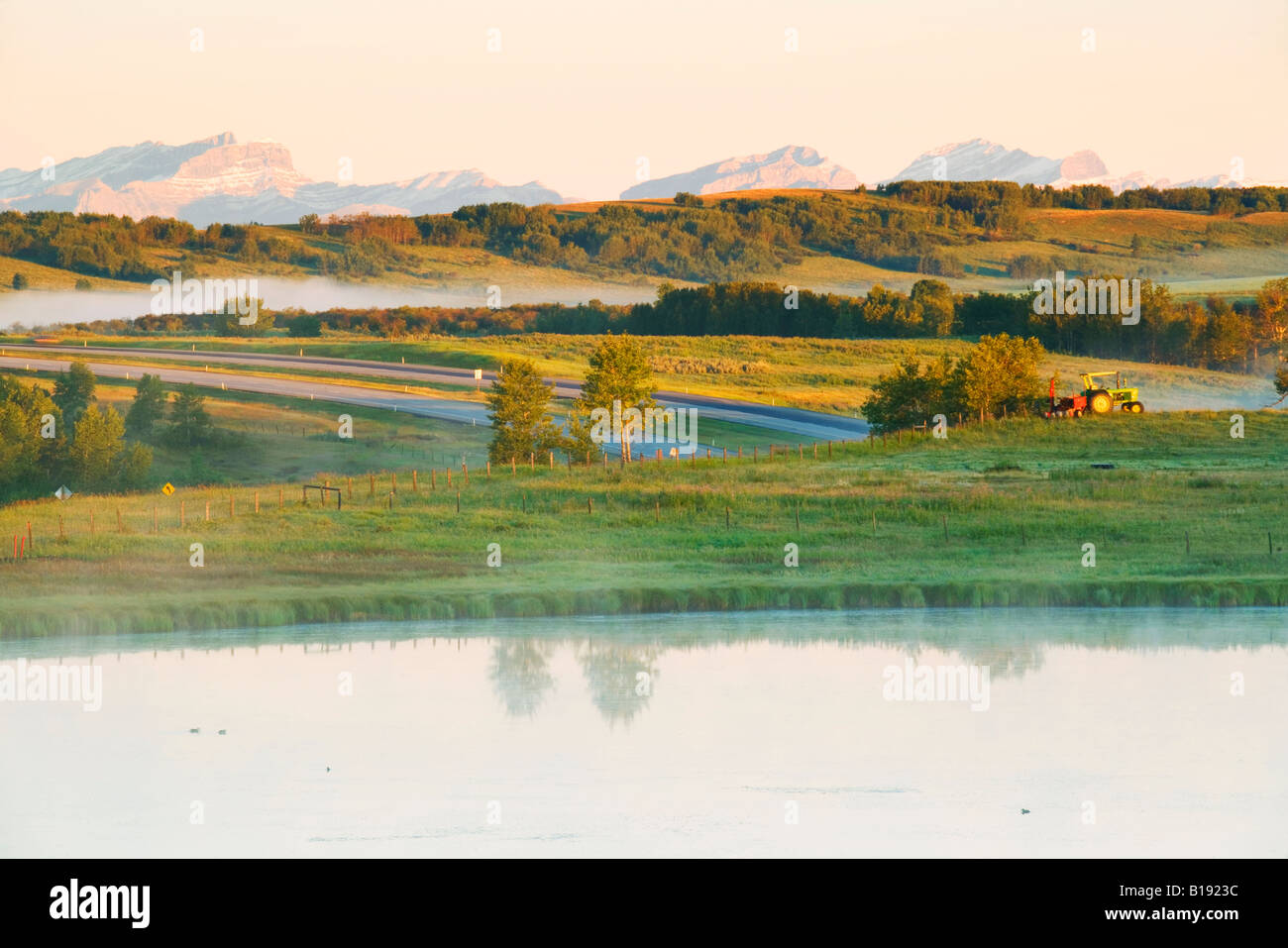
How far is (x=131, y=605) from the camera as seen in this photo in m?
39.1

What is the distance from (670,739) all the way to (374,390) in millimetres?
77949

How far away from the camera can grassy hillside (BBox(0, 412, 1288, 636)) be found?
3991cm

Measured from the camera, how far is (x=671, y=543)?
4869 centimetres

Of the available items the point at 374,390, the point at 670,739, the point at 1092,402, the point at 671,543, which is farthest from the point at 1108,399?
the point at 670,739

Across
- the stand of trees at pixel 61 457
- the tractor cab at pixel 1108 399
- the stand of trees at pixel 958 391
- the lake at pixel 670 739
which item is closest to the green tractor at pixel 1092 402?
the tractor cab at pixel 1108 399

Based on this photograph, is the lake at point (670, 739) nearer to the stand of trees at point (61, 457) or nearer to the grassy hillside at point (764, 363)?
the stand of trees at point (61, 457)

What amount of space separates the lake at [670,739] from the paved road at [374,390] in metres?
52.3

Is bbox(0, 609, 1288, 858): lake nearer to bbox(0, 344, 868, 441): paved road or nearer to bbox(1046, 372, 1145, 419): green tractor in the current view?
bbox(1046, 372, 1145, 419): green tractor

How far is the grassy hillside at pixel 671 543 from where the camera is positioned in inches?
1571

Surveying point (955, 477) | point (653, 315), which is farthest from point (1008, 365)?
point (653, 315)

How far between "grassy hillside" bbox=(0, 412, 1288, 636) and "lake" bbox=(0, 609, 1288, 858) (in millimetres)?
2231

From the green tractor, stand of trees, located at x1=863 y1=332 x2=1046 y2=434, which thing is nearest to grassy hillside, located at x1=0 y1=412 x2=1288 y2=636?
stand of trees, located at x1=863 y1=332 x2=1046 y2=434

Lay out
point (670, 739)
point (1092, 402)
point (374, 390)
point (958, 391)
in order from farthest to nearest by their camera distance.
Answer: point (374, 390), point (1092, 402), point (958, 391), point (670, 739)

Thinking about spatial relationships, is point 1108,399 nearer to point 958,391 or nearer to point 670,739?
point 958,391
